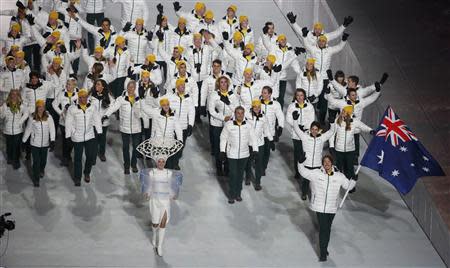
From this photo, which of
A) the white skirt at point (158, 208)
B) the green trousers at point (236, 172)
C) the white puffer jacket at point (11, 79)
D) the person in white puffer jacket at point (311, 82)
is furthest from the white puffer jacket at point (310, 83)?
the white puffer jacket at point (11, 79)

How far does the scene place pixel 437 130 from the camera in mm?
24062

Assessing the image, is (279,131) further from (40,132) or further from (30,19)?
(30,19)

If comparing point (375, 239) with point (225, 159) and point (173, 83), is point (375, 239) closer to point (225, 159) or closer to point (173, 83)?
point (225, 159)

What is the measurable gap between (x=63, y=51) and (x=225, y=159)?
4.14 metres

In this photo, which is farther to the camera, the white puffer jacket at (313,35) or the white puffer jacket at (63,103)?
the white puffer jacket at (313,35)

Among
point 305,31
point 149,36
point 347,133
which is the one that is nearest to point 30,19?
point 149,36

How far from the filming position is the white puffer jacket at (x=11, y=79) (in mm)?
24109

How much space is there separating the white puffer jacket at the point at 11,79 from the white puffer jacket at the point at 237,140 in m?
4.42

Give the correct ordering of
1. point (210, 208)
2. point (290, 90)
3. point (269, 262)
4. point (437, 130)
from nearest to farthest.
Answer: point (269, 262), point (210, 208), point (437, 130), point (290, 90)

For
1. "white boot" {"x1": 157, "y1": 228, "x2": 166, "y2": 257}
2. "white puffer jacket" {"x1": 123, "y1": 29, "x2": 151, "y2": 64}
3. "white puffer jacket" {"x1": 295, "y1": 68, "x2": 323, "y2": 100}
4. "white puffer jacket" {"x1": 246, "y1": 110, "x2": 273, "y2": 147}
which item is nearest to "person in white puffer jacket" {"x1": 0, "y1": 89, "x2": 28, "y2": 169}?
"white puffer jacket" {"x1": 123, "y1": 29, "x2": 151, "y2": 64}

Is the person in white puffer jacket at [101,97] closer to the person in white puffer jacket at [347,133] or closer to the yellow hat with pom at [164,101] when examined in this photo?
the yellow hat with pom at [164,101]

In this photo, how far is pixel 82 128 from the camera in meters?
22.6

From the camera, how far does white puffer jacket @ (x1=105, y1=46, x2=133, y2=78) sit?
24.7m

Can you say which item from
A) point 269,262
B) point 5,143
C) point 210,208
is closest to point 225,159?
point 210,208
